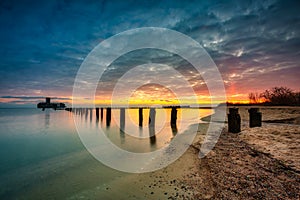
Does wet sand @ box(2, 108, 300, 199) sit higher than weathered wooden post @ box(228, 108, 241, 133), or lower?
lower

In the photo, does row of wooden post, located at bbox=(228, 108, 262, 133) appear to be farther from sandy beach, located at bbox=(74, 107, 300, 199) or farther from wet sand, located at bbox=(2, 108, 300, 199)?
sandy beach, located at bbox=(74, 107, 300, 199)

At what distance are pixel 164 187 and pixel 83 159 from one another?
4715 millimetres

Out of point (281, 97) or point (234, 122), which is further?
point (281, 97)

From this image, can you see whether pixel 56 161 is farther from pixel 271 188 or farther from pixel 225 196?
pixel 271 188

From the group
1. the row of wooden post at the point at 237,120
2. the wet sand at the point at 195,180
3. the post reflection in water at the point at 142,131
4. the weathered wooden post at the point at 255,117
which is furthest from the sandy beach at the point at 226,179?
the weathered wooden post at the point at 255,117

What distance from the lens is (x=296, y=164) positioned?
420cm

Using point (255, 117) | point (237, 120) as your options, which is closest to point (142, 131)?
point (237, 120)

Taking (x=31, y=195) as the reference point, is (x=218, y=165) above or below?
above

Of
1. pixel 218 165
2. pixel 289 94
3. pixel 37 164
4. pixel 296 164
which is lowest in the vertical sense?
pixel 37 164

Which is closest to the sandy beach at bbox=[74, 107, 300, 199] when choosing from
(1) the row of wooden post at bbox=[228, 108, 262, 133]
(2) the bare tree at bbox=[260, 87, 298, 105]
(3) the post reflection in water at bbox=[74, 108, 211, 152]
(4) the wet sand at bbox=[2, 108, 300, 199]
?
(4) the wet sand at bbox=[2, 108, 300, 199]

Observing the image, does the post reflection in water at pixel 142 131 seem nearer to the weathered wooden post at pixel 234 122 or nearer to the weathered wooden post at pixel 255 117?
the weathered wooden post at pixel 234 122

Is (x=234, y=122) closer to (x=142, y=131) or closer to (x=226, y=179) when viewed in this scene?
(x=226, y=179)

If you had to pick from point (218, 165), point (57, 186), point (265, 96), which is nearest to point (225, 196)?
point (218, 165)

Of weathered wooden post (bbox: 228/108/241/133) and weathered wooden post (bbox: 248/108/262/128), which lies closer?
weathered wooden post (bbox: 228/108/241/133)
